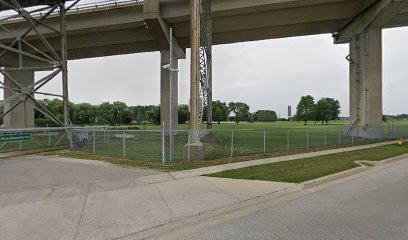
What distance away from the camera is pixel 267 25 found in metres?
25.9

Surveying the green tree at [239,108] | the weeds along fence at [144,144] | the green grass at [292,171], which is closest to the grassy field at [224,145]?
the weeds along fence at [144,144]

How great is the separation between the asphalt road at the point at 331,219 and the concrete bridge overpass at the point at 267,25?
19.5 metres

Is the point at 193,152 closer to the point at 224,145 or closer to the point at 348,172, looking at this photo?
the point at 348,172

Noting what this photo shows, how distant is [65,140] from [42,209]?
18238 millimetres

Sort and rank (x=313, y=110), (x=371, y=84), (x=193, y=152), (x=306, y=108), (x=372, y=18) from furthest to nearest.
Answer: (x=306, y=108)
(x=313, y=110)
(x=371, y=84)
(x=372, y=18)
(x=193, y=152)

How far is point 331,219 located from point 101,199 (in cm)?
491

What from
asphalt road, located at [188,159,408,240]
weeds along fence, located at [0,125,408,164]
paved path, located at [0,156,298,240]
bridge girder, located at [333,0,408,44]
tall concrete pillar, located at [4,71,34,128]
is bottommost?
asphalt road, located at [188,159,408,240]

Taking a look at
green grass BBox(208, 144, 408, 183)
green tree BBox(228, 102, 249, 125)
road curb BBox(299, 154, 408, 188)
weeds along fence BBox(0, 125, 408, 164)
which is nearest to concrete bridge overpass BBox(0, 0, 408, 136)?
weeds along fence BBox(0, 125, 408, 164)

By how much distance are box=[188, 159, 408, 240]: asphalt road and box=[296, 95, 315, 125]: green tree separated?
104114mm

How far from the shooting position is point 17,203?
223 inches

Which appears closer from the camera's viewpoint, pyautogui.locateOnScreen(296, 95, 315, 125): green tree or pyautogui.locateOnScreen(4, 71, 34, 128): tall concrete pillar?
pyautogui.locateOnScreen(4, 71, 34, 128): tall concrete pillar

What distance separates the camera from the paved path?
4406mm

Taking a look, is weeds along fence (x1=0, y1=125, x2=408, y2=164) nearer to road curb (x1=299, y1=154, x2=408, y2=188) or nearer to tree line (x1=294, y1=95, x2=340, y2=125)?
road curb (x1=299, y1=154, x2=408, y2=188)

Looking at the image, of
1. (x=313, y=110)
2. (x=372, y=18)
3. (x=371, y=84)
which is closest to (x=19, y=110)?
(x=371, y=84)
